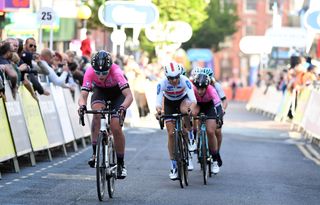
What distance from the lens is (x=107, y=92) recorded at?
15.4 metres

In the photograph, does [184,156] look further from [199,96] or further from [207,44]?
[207,44]

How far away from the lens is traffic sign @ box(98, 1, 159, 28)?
118 ft

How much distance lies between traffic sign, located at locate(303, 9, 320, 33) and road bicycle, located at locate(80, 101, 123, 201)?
15.6m

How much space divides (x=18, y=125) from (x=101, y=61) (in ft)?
14.0

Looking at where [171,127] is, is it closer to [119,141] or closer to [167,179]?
[167,179]

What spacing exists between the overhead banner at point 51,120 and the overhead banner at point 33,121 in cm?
38

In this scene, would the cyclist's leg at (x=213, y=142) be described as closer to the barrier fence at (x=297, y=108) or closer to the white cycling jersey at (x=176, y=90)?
the white cycling jersey at (x=176, y=90)

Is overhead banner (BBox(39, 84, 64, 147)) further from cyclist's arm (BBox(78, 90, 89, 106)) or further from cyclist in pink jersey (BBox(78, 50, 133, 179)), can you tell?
cyclist's arm (BBox(78, 90, 89, 106))

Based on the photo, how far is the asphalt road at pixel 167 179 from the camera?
14.9 metres

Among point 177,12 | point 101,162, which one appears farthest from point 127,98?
point 177,12

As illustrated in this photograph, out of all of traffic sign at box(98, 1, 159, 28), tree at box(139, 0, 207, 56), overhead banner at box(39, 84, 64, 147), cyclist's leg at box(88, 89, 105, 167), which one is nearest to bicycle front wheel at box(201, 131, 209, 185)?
cyclist's leg at box(88, 89, 105, 167)

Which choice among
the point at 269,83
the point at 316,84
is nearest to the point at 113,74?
the point at 316,84

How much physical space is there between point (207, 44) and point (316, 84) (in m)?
70.3

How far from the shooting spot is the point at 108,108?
15.2 m
